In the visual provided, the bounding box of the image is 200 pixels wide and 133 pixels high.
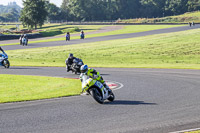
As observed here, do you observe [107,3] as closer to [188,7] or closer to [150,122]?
[188,7]

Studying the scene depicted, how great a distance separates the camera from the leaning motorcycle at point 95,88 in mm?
12617

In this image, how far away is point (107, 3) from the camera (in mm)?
157750

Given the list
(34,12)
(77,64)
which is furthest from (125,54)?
(34,12)

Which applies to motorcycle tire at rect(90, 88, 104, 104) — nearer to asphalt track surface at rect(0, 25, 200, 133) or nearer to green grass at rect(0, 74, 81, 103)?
asphalt track surface at rect(0, 25, 200, 133)

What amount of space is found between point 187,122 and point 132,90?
6.43 metres

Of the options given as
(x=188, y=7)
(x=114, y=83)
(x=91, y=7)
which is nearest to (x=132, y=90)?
(x=114, y=83)

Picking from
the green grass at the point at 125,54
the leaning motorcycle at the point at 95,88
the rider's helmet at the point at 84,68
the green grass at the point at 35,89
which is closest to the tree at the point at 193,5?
the green grass at the point at 125,54

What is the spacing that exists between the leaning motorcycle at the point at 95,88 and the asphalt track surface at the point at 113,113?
0.27 m

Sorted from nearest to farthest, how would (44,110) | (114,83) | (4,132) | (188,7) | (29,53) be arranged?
(4,132), (44,110), (114,83), (29,53), (188,7)

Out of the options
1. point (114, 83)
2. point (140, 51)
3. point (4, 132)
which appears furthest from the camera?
point (140, 51)

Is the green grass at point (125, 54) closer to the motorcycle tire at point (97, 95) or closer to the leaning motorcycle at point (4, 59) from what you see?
the leaning motorcycle at point (4, 59)

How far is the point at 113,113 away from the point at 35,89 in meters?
6.87

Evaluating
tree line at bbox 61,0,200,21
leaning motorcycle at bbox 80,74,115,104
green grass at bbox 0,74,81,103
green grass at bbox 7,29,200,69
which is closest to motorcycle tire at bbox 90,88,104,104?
leaning motorcycle at bbox 80,74,115,104

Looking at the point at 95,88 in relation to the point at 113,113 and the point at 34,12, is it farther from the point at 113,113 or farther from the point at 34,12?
the point at 34,12
